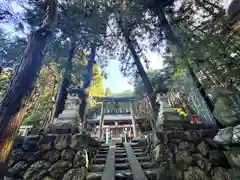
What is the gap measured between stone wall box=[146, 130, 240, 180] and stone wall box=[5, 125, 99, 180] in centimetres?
156

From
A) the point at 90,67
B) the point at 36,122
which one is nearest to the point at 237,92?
the point at 90,67

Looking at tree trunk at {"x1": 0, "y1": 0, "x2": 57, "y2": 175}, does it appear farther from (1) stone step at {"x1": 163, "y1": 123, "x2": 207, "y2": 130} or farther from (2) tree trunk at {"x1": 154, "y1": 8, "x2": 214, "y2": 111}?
(2) tree trunk at {"x1": 154, "y1": 8, "x2": 214, "y2": 111}

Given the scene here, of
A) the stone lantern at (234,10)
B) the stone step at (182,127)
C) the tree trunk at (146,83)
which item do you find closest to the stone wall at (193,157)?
the stone step at (182,127)

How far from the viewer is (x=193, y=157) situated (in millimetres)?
2338

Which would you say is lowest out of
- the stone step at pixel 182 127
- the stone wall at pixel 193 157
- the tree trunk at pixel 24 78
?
the stone wall at pixel 193 157

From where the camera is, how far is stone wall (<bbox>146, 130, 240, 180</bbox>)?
2.08 meters

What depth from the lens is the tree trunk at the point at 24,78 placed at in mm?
1704

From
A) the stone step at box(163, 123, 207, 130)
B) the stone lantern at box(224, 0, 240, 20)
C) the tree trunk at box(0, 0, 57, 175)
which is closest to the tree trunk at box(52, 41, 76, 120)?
the tree trunk at box(0, 0, 57, 175)

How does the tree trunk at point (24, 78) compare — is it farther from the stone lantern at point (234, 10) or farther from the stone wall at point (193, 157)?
the stone lantern at point (234, 10)

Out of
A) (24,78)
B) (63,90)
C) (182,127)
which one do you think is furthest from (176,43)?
(63,90)

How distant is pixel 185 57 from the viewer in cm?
279

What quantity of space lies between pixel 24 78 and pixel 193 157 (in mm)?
3570

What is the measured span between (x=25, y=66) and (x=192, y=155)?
12.1 feet

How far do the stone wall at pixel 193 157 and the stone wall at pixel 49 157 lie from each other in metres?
1.56
